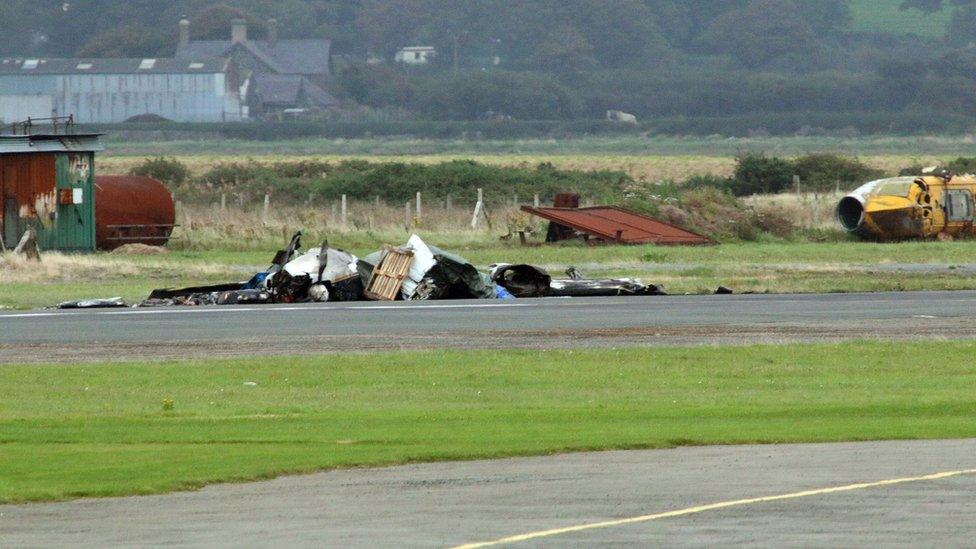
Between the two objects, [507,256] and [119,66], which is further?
[119,66]

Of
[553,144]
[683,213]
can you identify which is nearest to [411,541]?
[683,213]

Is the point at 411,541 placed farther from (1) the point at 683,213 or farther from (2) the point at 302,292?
(1) the point at 683,213

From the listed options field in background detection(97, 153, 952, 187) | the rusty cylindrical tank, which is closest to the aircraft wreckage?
the rusty cylindrical tank

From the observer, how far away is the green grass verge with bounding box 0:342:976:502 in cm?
1614

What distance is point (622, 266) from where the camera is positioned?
145 ft

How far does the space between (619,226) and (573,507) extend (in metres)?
39.3

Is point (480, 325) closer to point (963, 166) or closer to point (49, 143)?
point (49, 143)

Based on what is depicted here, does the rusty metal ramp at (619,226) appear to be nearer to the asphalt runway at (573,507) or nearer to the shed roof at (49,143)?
the shed roof at (49,143)

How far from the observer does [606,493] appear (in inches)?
548

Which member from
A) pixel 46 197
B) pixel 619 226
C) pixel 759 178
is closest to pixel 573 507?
pixel 46 197

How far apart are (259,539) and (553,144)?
148m

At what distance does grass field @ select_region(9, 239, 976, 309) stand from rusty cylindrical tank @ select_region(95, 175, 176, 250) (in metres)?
2.25

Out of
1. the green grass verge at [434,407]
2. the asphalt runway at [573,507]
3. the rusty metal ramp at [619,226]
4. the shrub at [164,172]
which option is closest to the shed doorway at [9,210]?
the rusty metal ramp at [619,226]

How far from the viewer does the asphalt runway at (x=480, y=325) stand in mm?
27562
